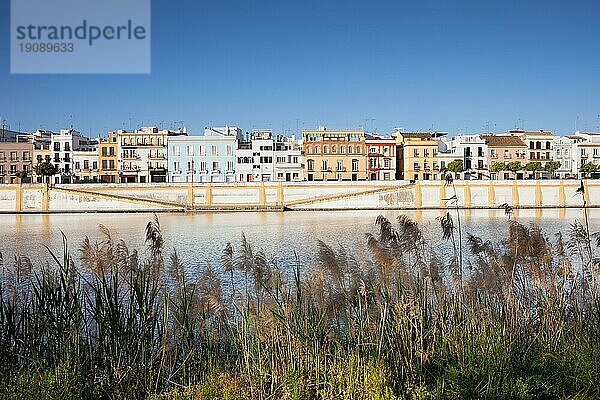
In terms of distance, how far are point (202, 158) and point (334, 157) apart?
1073 cm

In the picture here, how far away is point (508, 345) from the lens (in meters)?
5.29

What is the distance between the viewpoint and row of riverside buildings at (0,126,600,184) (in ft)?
190

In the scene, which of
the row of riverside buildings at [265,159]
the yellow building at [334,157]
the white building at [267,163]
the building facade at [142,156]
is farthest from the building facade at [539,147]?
the building facade at [142,156]

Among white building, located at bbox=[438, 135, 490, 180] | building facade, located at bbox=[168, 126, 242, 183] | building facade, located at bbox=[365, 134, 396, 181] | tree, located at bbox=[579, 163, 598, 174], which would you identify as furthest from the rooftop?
building facade, located at bbox=[168, 126, 242, 183]

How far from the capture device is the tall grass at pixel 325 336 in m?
4.70

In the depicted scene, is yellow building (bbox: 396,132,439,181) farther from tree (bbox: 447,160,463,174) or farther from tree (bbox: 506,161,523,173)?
tree (bbox: 506,161,523,173)

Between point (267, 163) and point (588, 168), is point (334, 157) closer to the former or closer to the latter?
point (267, 163)

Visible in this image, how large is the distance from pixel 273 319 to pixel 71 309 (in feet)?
5.29

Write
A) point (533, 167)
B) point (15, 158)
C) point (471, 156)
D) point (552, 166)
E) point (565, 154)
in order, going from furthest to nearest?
point (565, 154)
point (471, 156)
point (15, 158)
point (533, 167)
point (552, 166)

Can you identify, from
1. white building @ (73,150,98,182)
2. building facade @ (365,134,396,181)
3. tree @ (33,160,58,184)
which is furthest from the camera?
white building @ (73,150,98,182)

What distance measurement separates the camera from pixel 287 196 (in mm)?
50781

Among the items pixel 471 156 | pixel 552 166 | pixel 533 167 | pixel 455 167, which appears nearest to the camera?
pixel 455 167

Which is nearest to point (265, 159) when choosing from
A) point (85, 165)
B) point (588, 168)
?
point (85, 165)

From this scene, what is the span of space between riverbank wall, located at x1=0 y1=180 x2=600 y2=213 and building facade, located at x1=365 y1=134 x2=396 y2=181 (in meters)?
7.89
